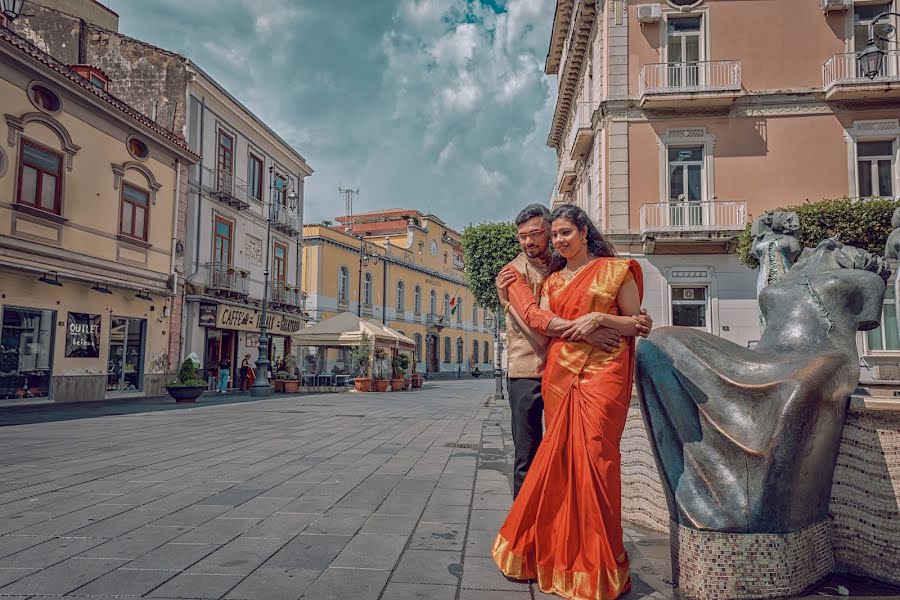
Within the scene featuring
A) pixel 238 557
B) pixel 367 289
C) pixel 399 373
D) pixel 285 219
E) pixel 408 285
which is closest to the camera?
pixel 238 557

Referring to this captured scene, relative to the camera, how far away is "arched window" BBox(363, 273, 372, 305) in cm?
3866

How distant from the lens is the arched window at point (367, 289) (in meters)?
38.7

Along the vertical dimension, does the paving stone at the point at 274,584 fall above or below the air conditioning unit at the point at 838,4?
below

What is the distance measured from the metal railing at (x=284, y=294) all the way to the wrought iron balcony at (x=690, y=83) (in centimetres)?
1611

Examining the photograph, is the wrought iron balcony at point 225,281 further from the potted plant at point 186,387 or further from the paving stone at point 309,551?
the paving stone at point 309,551

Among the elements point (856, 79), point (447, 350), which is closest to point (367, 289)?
point (447, 350)

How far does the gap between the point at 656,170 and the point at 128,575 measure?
1733 centimetres

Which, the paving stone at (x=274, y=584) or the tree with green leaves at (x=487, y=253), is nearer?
the paving stone at (x=274, y=584)

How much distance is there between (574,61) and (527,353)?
2142 cm

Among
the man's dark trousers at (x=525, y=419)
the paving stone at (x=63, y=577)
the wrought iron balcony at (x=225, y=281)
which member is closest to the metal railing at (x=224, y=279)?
the wrought iron balcony at (x=225, y=281)

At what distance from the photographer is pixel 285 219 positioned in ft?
89.7

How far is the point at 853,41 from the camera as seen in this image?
1750 centimetres

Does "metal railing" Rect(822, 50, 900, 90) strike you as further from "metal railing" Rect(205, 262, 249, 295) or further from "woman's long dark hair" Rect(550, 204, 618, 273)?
"metal railing" Rect(205, 262, 249, 295)

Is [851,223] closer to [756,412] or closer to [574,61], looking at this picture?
[574,61]
